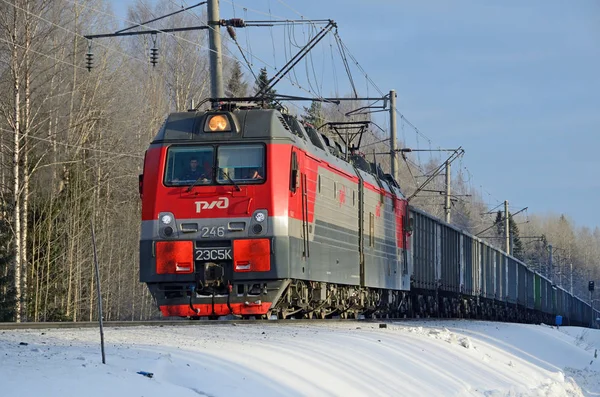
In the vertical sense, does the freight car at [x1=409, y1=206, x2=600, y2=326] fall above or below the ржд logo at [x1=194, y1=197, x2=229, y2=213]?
below

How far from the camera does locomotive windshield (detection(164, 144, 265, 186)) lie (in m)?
15.8

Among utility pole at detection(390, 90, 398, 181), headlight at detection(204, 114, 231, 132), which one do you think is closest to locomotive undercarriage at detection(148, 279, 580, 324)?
headlight at detection(204, 114, 231, 132)

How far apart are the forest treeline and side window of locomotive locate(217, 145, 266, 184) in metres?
3.66

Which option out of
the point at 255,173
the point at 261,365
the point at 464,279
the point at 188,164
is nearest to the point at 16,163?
the point at 188,164

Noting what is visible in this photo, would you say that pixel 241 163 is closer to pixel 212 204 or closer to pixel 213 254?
pixel 212 204

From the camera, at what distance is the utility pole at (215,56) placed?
19469 millimetres

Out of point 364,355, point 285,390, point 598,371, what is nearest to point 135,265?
point 598,371

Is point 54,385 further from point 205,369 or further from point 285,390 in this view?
point 285,390

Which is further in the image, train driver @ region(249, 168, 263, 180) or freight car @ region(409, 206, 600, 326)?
freight car @ region(409, 206, 600, 326)

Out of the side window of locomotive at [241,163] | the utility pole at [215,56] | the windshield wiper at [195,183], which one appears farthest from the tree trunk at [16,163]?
the side window of locomotive at [241,163]

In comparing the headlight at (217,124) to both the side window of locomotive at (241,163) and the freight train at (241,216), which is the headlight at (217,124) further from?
the side window of locomotive at (241,163)

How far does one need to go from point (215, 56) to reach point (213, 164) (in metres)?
4.20

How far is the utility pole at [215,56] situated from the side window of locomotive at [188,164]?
3477 mm

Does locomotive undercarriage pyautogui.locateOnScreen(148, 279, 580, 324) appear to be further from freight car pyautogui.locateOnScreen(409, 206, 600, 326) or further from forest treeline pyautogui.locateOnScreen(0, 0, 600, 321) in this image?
forest treeline pyautogui.locateOnScreen(0, 0, 600, 321)
